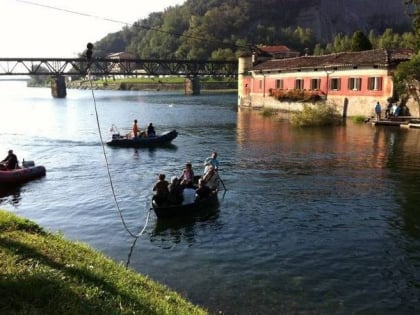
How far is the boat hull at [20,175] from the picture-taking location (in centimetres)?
2583

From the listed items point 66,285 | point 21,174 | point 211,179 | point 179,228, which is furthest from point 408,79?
point 66,285

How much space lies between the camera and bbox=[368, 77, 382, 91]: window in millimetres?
50156

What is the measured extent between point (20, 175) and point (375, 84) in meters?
37.5

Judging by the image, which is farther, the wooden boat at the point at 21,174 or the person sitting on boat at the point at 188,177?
the wooden boat at the point at 21,174

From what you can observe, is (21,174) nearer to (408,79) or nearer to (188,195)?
(188,195)

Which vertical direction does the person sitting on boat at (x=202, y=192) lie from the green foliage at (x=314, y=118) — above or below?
below

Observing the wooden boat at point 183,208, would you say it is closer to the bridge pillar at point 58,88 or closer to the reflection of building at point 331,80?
the reflection of building at point 331,80

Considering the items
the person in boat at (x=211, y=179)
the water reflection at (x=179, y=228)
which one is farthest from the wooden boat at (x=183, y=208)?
the person in boat at (x=211, y=179)

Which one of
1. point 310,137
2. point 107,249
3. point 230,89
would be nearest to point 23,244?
point 107,249

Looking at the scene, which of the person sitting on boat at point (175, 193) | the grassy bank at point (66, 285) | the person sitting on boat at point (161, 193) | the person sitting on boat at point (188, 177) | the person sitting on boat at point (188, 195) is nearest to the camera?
the grassy bank at point (66, 285)

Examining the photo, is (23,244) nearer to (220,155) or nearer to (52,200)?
(52,200)

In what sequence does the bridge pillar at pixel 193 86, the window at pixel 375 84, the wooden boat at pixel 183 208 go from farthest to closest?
1. the bridge pillar at pixel 193 86
2. the window at pixel 375 84
3. the wooden boat at pixel 183 208

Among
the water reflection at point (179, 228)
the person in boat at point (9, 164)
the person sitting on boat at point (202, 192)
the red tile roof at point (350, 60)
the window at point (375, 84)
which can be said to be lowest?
the water reflection at point (179, 228)

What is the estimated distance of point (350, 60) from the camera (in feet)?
179
